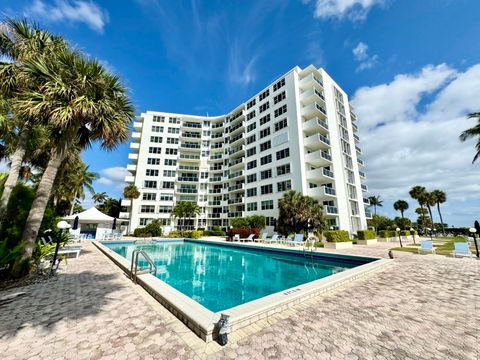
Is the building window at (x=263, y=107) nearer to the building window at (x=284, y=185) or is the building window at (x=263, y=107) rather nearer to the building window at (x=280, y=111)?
the building window at (x=280, y=111)

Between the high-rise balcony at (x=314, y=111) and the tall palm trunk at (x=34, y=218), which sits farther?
the high-rise balcony at (x=314, y=111)

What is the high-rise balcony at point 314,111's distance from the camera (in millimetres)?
32594

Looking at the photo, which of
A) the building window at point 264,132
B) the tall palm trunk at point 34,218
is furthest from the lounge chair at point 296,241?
→ the building window at point 264,132

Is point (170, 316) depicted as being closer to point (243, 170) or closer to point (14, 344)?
point (14, 344)

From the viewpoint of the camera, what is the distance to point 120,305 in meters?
5.61

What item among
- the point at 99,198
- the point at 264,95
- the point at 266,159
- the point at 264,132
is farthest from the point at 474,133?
the point at 99,198

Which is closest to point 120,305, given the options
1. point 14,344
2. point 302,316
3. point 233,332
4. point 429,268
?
point 14,344

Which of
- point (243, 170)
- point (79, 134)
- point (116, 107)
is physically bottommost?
point (79, 134)

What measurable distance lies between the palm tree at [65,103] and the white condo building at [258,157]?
26.4 meters

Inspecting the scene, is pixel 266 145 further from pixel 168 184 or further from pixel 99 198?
pixel 99 198

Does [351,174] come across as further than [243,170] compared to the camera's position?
→ No

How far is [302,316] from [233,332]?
1.82 m

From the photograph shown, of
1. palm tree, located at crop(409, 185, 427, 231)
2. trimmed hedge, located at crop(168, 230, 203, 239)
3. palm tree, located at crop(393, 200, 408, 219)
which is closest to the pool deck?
trimmed hedge, located at crop(168, 230, 203, 239)

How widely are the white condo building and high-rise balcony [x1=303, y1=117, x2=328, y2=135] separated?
6.1 inches
